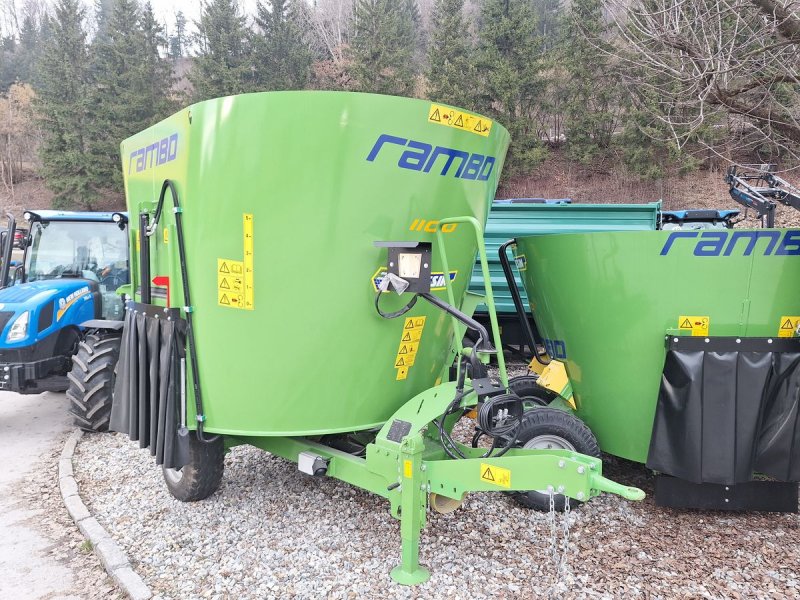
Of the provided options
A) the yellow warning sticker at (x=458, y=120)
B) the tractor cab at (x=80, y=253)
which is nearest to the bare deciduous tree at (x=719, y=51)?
the yellow warning sticker at (x=458, y=120)

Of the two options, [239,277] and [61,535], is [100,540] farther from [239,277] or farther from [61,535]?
[239,277]

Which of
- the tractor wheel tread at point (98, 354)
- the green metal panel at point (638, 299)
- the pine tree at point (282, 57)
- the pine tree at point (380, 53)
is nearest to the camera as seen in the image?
the green metal panel at point (638, 299)

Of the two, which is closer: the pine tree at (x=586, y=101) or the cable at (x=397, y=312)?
the cable at (x=397, y=312)

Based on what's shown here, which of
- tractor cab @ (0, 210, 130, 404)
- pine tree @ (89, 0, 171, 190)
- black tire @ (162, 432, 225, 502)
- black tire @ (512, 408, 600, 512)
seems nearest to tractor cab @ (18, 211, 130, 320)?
tractor cab @ (0, 210, 130, 404)

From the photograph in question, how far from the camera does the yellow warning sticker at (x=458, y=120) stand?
3.02 m

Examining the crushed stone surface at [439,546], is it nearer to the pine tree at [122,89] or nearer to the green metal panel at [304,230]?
the green metal panel at [304,230]

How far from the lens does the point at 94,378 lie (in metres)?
5.00

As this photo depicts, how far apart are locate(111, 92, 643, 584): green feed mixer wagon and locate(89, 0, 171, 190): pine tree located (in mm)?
25558

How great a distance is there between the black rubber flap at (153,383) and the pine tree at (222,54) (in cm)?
2567

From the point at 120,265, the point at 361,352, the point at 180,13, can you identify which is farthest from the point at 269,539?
the point at 180,13

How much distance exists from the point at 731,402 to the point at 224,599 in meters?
2.90

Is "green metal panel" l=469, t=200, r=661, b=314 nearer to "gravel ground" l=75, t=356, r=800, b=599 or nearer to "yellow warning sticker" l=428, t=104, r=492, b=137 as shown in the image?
"gravel ground" l=75, t=356, r=800, b=599

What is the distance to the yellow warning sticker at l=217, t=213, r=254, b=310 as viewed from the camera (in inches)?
115

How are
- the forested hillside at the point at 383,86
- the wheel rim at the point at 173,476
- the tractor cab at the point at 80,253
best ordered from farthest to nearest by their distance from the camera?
1. the forested hillside at the point at 383,86
2. the tractor cab at the point at 80,253
3. the wheel rim at the point at 173,476
